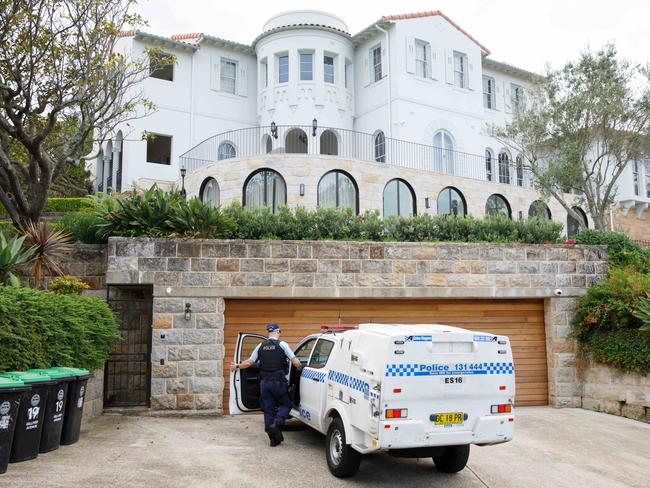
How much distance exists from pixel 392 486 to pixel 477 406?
1426 mm

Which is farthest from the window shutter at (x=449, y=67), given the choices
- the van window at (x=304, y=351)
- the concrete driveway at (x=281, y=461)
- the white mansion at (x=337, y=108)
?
the van window at (x=304, y=351)

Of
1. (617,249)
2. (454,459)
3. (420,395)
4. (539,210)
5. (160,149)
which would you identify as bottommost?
(454,459)

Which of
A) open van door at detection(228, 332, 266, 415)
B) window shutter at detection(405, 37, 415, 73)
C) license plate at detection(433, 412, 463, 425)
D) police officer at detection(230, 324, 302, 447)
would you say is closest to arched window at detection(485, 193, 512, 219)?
window shutter at detection(405, 37, 415, 73)

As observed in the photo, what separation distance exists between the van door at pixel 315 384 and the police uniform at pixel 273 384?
0.97 feet

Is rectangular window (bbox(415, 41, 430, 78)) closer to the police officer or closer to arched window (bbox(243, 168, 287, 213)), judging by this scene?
arched window (bbox(243, 168, 287, 213))

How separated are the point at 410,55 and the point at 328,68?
3545mm

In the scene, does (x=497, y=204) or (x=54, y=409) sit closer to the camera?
(x=54, y=409)

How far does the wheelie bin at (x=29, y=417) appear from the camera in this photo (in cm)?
703

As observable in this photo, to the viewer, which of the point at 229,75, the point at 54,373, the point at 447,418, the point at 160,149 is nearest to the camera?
the point at 447,418

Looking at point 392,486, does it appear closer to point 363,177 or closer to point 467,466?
point 467,466

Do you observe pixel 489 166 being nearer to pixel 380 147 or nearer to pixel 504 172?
pixel 504 172

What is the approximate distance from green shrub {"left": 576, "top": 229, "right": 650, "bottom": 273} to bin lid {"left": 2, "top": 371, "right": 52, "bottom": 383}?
11.7 m

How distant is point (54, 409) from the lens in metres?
7.79

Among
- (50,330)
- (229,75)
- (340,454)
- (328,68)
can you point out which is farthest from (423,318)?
(229,75)
